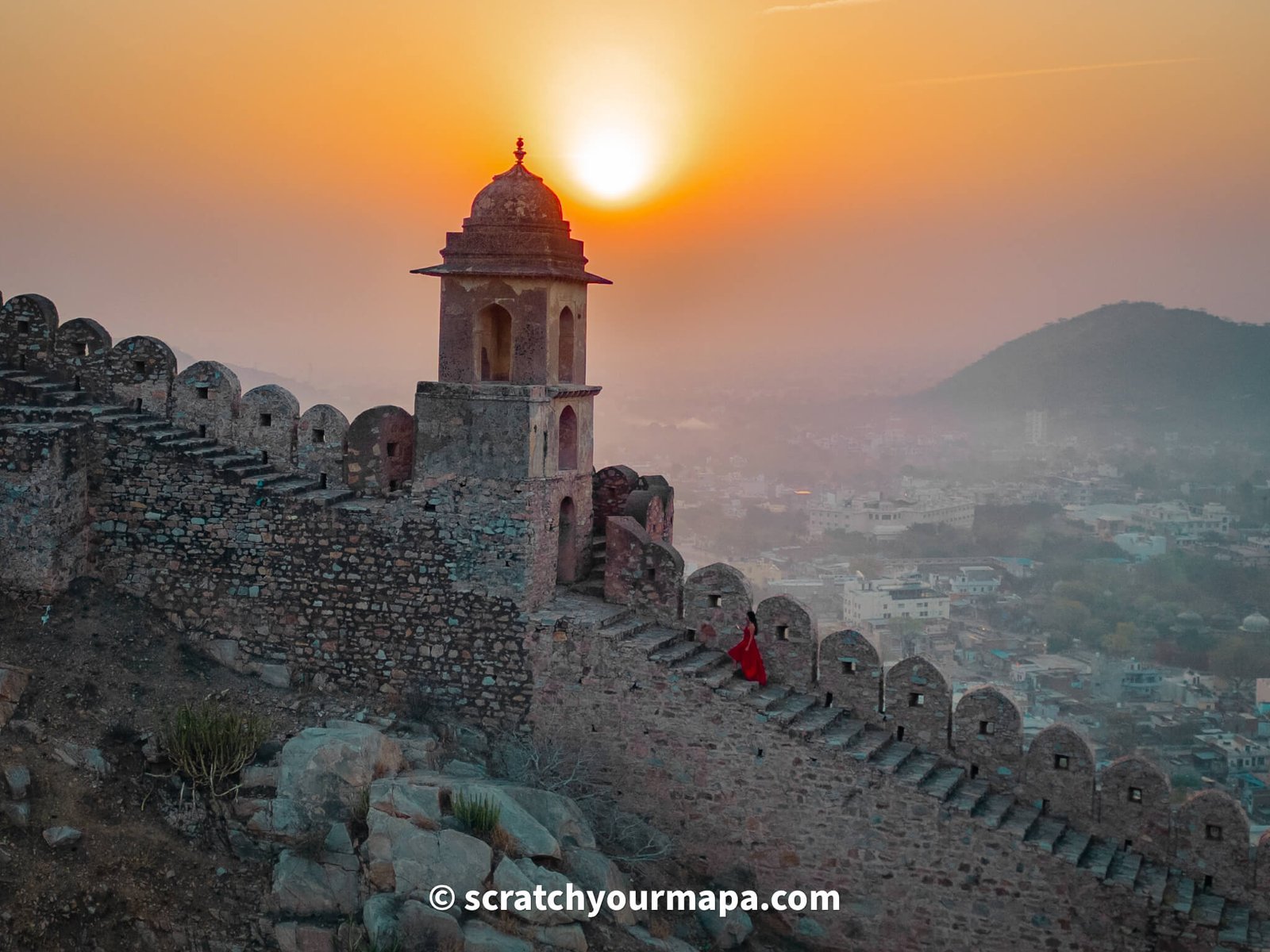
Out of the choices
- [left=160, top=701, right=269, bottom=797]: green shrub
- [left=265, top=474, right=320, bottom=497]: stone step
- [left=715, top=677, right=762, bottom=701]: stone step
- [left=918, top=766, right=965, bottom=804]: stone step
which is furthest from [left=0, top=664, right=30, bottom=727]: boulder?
[left=918, top=766, right=965, bottom=804]: stone step

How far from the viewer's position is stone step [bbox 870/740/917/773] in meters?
13.6

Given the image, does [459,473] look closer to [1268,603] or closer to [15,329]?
[15,329]

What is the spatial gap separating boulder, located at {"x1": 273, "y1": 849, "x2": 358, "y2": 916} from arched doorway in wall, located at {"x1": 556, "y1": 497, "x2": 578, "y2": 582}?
Result: 15.9 feet

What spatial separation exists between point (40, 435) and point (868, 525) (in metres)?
31.1

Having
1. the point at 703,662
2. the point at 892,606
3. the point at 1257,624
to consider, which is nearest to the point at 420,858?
the point at 703,662

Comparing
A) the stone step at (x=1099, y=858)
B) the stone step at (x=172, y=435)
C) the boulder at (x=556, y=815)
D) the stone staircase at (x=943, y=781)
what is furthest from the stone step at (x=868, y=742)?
the stone step at (x=172, y=435)

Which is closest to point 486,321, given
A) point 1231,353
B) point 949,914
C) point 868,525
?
point 949,914

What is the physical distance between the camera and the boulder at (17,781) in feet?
39.1

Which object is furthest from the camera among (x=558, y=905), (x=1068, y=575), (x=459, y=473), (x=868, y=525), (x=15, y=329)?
(x=868, y=525)

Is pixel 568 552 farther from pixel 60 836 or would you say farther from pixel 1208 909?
pixel 1208 909

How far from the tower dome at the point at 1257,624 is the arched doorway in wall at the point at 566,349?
17507mm

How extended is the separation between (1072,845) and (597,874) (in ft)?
16.2

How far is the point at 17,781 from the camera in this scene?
1198 cm

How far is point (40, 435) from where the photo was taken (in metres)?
14.1
